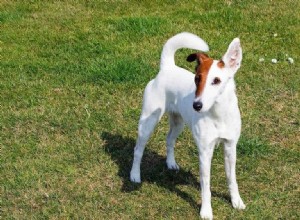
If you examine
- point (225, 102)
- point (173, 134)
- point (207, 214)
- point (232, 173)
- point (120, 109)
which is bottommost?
point (120, 109)

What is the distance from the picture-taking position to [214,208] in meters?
4.90

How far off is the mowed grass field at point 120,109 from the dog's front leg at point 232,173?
0.31 feet

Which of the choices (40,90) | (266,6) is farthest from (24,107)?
(266,6)

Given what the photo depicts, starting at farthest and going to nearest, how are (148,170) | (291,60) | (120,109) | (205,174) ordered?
(291,60)
(120,109)
(148,170)
(205,174)

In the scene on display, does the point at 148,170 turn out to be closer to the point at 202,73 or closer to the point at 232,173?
the point at 232,173

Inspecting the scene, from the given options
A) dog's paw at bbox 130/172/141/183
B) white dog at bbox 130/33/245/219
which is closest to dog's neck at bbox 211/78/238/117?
white dog at bbox 130/33/245/219

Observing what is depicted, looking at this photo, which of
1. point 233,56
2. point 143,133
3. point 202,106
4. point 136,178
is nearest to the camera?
point 202,106

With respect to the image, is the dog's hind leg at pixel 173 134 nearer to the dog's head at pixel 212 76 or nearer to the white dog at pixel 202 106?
the white dog at pixel 202 106

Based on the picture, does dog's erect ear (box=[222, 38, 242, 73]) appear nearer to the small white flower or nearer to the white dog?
the white dog

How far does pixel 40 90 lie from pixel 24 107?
44cm

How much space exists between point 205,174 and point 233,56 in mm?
1003

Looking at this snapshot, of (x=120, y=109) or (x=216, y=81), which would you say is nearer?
(x=216, y=81)

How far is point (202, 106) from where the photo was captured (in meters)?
3.94

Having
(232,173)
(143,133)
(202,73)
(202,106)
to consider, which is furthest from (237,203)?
(202,73)
